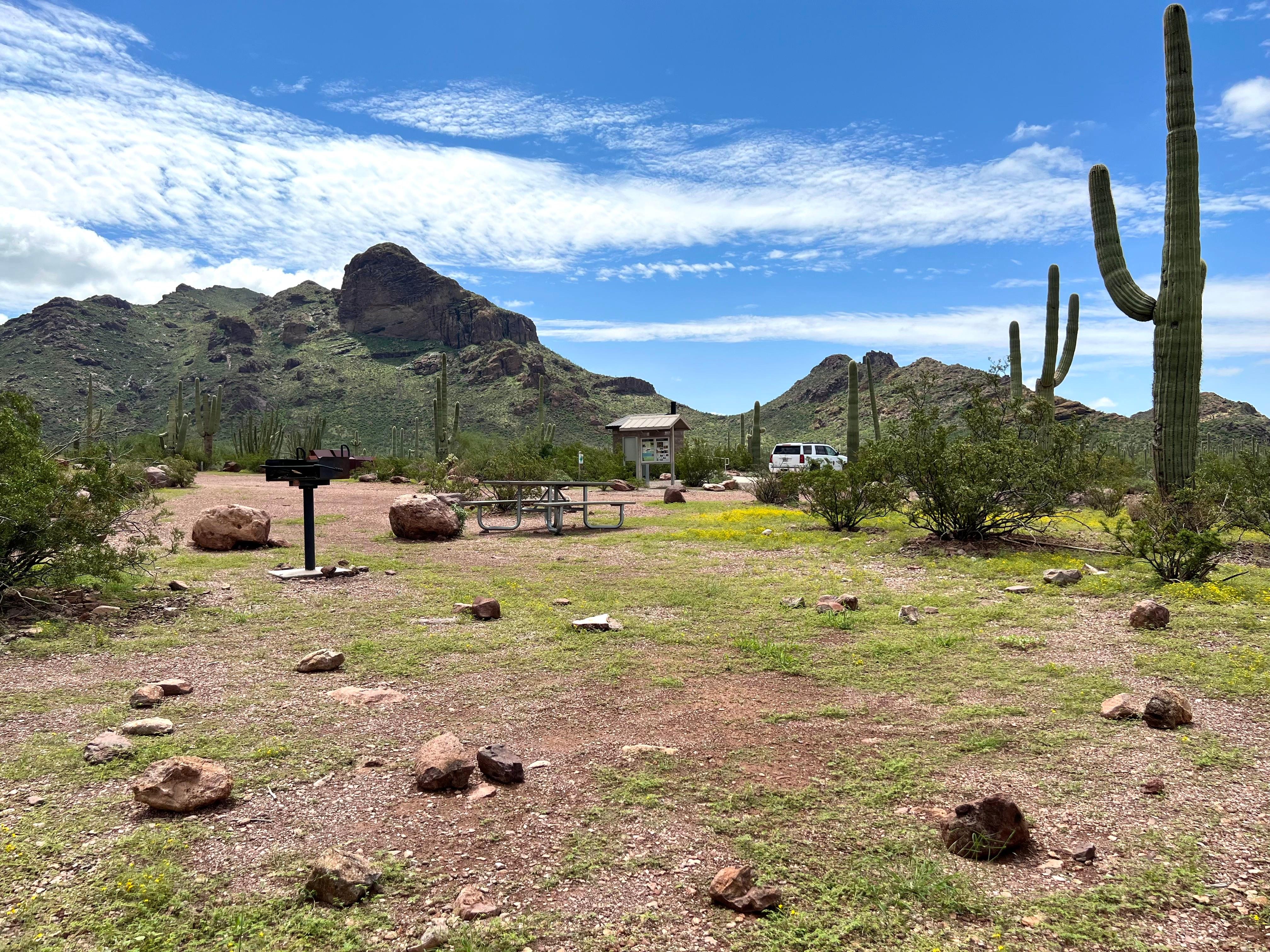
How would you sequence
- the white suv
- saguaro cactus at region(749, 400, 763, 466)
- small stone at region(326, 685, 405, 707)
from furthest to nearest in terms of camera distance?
saguaro cactus at region(749, 400, 763, 466) < the white suv < small stone at region(326, 685, 405, 707)

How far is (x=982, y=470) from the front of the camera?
36.8 feet

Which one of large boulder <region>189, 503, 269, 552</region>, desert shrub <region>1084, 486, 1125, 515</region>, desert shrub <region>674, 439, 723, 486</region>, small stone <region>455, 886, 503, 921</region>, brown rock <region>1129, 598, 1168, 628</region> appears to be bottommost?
small stone <region>455, 886, 503, 921</region>

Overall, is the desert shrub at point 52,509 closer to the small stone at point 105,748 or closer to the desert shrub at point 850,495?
the small stone at point 105,748

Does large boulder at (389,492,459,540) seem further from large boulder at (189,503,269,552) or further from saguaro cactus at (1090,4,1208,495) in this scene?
saguaro cactus at (1090,4,1208,495)

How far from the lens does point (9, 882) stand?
2.76 meters

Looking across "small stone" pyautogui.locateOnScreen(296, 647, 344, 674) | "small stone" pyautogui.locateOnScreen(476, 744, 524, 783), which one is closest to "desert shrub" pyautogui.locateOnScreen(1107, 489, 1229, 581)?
"small stone" pyautogui.locateOnScreen(476, 744, 524, 783)

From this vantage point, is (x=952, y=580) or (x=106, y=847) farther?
(x=952, y=580)

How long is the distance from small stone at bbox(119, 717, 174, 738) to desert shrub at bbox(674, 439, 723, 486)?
27198 millimetres

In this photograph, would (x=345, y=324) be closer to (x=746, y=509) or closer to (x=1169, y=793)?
(x=746, y=509)

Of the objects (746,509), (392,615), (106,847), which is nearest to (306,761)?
(106,847)

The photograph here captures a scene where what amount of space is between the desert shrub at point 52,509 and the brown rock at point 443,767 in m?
4.92

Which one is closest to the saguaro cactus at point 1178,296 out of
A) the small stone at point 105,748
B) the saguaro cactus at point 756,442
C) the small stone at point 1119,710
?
the small stone at point 1119,710

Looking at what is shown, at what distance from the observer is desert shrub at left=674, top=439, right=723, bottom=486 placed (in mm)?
31594

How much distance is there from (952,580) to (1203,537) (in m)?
2.53
